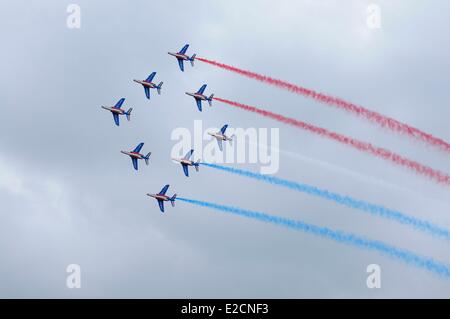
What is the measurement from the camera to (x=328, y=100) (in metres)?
187

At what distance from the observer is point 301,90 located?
7461 inches
